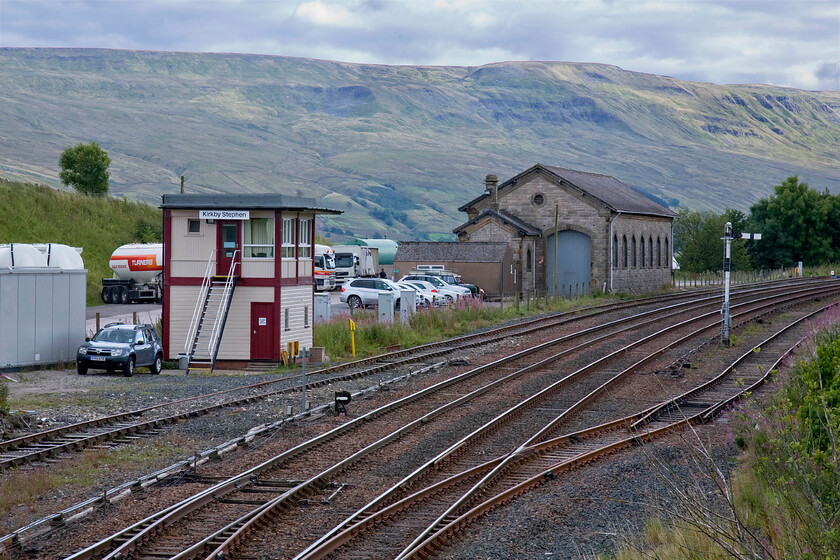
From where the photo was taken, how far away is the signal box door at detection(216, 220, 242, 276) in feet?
92.6

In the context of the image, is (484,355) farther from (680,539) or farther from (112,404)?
A: (680,539)

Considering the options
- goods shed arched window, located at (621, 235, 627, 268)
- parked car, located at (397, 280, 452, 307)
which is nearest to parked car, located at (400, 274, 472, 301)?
parked car, located at (397, 280, 452, 307)

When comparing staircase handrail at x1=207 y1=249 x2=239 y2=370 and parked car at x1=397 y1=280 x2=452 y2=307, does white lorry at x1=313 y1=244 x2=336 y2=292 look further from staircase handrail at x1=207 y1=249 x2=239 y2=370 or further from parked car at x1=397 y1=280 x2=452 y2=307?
staircase handrail at x1=207 y1=249 x2=239 y2=370

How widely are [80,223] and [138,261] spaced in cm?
1017

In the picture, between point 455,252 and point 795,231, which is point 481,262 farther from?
point 795,231

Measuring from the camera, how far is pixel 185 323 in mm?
28125

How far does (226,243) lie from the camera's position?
28406mm

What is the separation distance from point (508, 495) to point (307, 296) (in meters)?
18.1

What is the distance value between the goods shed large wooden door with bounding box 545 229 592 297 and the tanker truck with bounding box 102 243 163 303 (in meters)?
21.5

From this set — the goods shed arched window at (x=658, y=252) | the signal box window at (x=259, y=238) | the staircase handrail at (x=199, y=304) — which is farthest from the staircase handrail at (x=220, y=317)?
the goods shed arched window at (x=658, y=252)

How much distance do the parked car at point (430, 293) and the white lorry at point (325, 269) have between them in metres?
11.0

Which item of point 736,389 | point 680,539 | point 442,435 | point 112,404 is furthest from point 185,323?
point 680,539

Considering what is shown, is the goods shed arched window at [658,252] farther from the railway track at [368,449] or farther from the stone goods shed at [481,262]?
the railway track at [368,449]

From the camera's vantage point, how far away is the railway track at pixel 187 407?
49.6 feet
